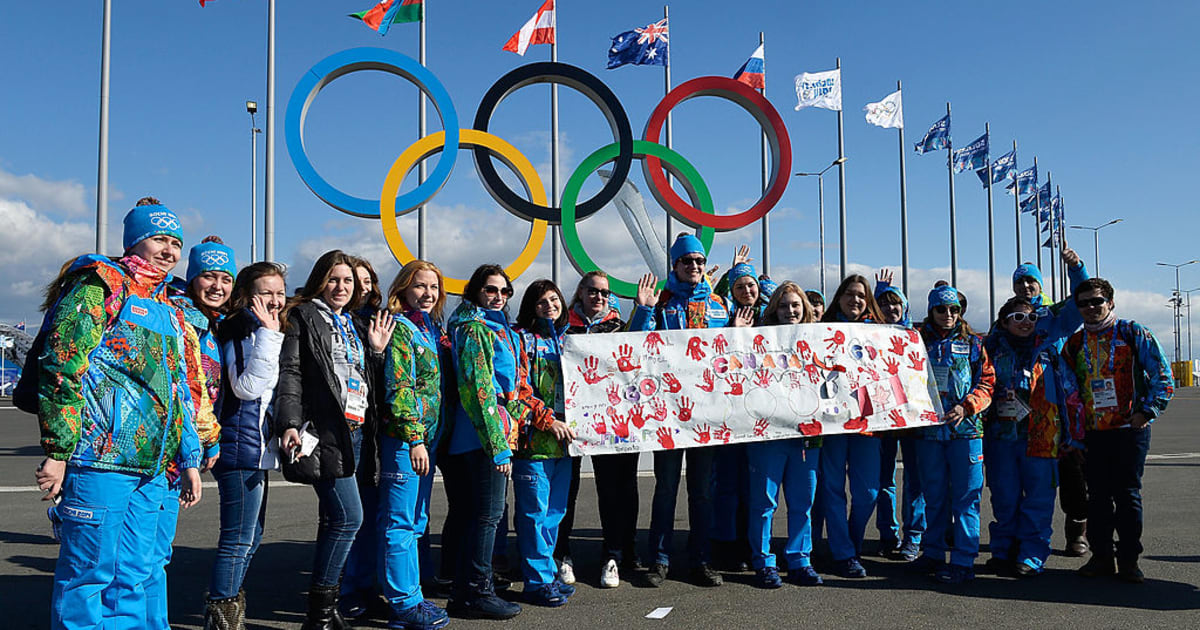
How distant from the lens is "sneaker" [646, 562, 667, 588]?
4.75m

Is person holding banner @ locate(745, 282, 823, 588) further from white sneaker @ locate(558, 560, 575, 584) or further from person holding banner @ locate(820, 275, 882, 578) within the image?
white sneaker @ locate(558, 560, 575, 584)

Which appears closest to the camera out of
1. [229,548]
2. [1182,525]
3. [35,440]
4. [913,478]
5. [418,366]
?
[229,548]

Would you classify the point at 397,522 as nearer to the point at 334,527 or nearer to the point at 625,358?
the point at 334,527

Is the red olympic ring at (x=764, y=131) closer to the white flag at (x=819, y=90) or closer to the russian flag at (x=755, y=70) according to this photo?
the russian flag at (x=755, y=70)

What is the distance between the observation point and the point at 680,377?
5035mm

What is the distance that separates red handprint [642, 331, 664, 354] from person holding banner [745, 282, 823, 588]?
868 millimetres

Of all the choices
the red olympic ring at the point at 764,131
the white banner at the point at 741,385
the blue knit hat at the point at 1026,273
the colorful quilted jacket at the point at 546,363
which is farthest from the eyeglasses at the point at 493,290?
the red olympic ring at the point at 764,131

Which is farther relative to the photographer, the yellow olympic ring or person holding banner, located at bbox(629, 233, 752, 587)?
the yellow olympic ring

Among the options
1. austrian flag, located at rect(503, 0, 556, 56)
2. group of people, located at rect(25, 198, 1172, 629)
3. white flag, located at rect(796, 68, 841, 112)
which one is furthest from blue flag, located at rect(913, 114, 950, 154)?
group of people, located at rect(25, 198, 1172, 629)

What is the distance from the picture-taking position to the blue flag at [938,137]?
25.1 m

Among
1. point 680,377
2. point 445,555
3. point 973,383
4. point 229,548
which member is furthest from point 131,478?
point 973,383

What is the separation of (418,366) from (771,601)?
2.38 m

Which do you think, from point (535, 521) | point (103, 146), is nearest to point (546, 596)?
point (535, 521)

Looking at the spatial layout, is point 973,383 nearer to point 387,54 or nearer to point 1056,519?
point 1056,519
